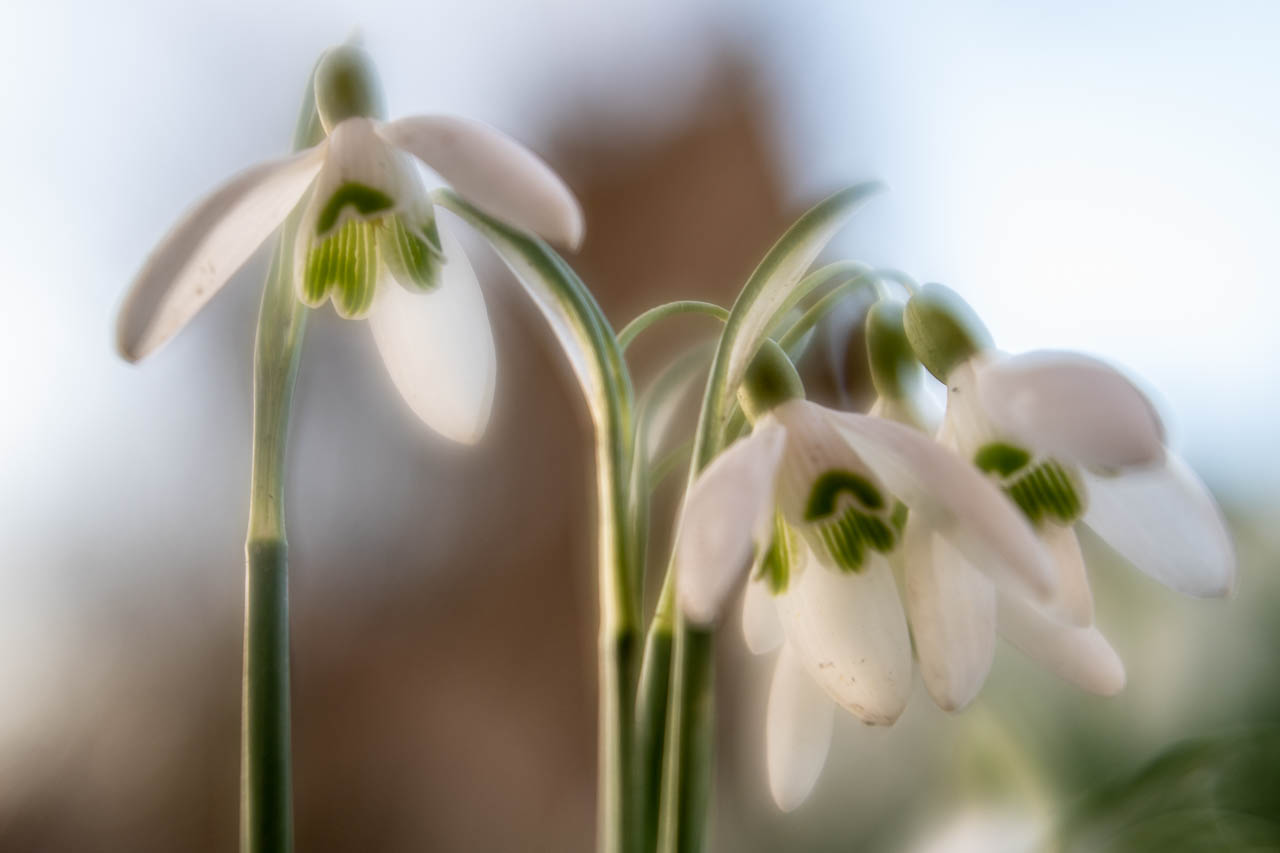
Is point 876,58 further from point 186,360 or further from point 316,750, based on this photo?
point 316,750

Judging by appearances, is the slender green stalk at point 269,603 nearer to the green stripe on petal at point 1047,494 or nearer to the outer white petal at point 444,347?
the outer white petal at point 444,347

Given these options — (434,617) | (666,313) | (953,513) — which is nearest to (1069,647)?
(953,513)

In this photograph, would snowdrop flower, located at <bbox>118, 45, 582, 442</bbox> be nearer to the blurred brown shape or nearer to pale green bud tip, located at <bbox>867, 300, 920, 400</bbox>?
pale green bud tip, located at <bbox>867, 300, 920, 400</bbox>

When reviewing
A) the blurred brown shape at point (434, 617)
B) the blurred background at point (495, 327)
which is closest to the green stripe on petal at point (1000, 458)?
the blurred background at point (495, 327)

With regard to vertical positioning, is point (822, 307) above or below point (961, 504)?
above

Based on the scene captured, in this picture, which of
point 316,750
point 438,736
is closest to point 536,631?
point 438,736

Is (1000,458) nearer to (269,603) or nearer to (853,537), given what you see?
(853,537)

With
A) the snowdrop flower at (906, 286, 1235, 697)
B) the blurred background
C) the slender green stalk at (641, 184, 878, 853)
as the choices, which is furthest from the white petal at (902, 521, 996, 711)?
the blurred background
